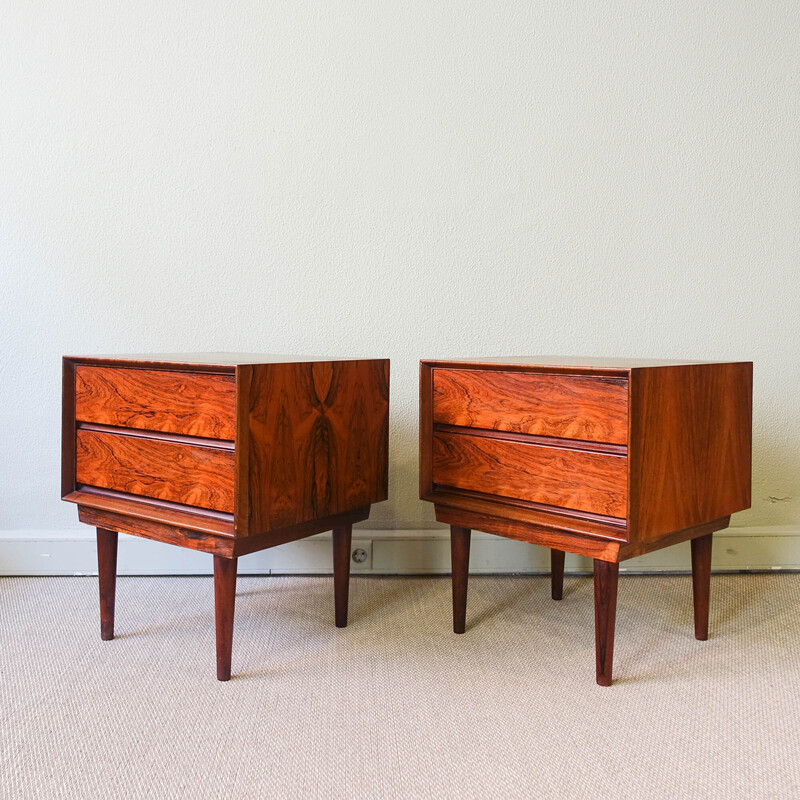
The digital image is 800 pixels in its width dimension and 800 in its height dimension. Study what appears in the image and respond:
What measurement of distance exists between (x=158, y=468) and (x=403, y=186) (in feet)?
3.53

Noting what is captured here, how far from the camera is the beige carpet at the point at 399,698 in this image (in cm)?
130

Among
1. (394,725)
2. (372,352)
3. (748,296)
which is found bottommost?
(394,725)

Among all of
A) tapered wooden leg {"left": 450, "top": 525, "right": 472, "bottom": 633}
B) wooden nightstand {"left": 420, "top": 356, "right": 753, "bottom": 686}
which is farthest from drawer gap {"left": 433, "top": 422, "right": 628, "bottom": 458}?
tapered wooden leg {"left": 450, "top": 525, "right": 472, "bottom": 633}

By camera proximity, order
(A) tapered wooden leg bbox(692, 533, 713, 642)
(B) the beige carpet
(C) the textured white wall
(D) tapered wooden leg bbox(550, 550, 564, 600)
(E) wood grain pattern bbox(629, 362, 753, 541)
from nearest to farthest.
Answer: (B) the beige carpet, (E) wood grain pattern bbox(629, 362, 753, 541), (A) tapered wooden leg bbox(692, 533, 713, 642), (D) tapered wooden leg bbox(550, 550, 564, 600), (C) the textured white wall

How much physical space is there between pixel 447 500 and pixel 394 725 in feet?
1.68

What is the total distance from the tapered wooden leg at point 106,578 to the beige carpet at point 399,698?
0.05 meters

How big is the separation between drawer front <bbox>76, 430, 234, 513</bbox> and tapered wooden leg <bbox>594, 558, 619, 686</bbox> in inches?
28.1

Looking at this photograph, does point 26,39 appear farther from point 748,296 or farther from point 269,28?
point 748,296

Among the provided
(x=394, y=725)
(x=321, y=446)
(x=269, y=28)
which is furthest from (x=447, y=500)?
(x=269, y=28)

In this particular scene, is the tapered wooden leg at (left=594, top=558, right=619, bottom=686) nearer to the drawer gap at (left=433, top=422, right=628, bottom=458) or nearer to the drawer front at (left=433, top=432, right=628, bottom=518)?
the drawer front at (left=433, top=432, right=628, bottom=518)

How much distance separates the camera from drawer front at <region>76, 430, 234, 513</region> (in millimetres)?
1585

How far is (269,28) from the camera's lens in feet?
7.41

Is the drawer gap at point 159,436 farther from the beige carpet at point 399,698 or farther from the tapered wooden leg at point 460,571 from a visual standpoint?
the tapered wooden leg at point 460,571

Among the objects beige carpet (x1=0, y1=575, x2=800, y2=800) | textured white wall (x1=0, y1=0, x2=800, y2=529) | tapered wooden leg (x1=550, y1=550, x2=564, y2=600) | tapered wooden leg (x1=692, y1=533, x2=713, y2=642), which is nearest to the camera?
beige carpet (x1=0, y1=575, x2=800, y2=800)
